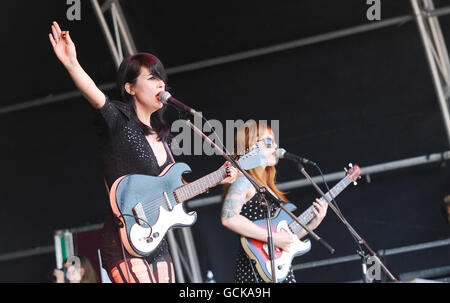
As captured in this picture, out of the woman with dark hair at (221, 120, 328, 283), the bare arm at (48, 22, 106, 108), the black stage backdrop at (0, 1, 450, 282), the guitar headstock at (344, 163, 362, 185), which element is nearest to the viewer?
the bare arm at (48, 22, 106, 108)

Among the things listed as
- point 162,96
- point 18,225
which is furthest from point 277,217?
→ point 18,225

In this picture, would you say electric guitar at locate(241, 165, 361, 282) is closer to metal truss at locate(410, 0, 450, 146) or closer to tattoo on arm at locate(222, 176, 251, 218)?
tattoo on arm at locate(222, 176, 251, 218)

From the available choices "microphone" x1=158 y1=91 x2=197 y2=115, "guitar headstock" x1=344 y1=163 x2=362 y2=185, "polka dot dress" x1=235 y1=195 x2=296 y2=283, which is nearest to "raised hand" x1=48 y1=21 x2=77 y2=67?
"microphone" x1=158 y1=91 x2=197 y2=115

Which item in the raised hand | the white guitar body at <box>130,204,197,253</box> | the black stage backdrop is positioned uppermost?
the black stage backdrop

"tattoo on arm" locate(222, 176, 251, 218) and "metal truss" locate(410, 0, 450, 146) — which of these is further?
"metal truss" locate(410, 0, 450, 146)

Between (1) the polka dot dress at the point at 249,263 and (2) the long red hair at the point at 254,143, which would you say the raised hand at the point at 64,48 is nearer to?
(2) the long red hair at the point at 254,143

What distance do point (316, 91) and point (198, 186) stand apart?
3007mm

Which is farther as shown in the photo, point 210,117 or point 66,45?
point 210,117

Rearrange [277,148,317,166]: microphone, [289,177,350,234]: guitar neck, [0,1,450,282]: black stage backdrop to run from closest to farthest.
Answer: [277,148,317,166]: microphone
[289,177,350,234]: guitar neck
[0,1,450,282]: black stage backdrop

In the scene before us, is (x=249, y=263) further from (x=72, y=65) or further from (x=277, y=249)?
(x=72, y=65)

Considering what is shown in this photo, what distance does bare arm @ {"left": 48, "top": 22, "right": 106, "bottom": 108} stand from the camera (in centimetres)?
256

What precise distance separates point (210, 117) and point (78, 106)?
4.72 ft

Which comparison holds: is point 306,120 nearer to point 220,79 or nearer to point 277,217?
A: point 220,79

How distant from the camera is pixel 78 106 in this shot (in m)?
6.21
